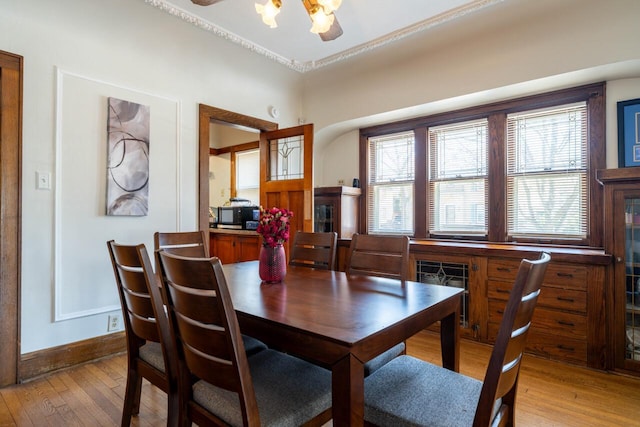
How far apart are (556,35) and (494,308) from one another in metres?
2.28

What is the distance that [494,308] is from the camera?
294 cm

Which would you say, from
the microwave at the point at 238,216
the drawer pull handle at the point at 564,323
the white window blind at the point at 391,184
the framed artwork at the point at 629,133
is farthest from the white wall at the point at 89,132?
the framed artwork at the point at 629,133

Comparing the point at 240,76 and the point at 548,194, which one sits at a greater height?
the point at 240,76

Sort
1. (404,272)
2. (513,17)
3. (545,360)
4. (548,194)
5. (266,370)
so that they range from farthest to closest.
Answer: (548,194), (513,17), (545,360), (404,272), (266,370)

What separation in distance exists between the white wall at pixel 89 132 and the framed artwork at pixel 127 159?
0.07 metres

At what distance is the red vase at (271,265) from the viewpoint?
6.00 feet

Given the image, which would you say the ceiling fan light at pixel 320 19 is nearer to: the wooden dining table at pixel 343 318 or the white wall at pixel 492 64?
the wooden dining table at pixel 343 318

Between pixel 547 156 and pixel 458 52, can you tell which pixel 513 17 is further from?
pixel 547 156

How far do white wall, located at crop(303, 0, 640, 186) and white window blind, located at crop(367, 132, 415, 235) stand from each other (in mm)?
331

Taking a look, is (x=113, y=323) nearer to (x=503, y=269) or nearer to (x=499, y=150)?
(x=503, y=269)

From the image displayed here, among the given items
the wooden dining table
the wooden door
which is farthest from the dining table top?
the wooden door

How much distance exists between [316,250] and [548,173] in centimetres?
230

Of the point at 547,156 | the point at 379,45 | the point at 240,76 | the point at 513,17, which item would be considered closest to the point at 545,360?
the point at 547,156

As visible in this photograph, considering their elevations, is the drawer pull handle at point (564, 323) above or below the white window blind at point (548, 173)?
below
